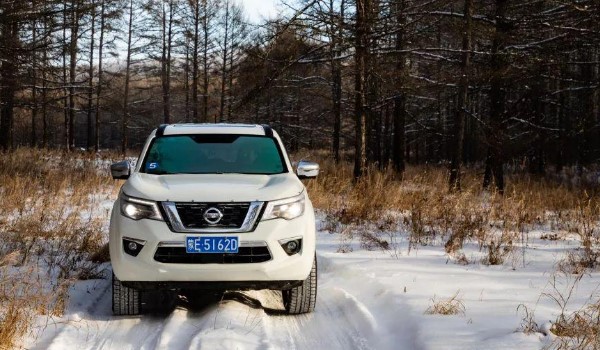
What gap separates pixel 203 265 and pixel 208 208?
0.45 meters

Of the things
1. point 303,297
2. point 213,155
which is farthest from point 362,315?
point 213,155

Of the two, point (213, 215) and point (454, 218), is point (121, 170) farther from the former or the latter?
point (454, 218)

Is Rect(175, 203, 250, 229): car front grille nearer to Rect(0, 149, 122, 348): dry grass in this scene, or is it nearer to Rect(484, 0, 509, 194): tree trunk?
Rect(0, 149, 122, 348): dry grass

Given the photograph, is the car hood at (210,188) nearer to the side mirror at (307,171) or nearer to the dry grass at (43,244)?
the side mirror at (307,171)

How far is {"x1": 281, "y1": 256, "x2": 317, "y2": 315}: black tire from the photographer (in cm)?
462

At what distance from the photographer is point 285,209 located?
171 inches

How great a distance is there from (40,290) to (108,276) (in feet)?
Result: 4.42

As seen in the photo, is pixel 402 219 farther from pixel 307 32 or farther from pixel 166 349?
pixel 166 349

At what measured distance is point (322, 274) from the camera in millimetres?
6191

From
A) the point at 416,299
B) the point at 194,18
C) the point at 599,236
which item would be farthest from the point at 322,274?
the point at 194,18

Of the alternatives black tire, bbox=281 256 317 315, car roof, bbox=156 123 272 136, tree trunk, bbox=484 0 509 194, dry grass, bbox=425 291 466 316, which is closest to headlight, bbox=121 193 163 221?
black tire, bbox=281 256 317 315

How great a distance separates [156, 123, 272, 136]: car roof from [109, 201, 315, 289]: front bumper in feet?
5.41

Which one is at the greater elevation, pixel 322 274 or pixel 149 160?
pixel 149 160

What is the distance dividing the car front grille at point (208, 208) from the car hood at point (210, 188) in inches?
1.7
